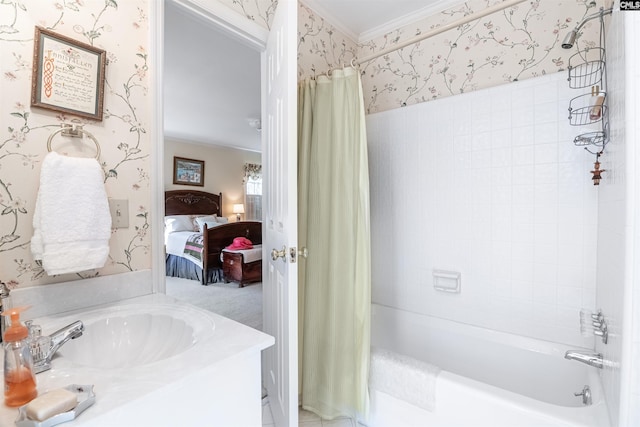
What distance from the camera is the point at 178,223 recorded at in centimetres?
539

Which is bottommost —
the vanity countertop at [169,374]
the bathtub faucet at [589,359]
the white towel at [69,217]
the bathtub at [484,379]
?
the bathtub at [484,379]

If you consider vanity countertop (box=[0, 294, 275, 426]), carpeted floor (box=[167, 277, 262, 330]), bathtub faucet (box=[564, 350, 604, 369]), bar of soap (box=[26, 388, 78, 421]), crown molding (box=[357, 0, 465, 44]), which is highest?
crown molding (box=[357, 0, 465, 44])

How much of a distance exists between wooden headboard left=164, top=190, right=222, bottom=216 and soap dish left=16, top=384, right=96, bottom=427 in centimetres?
543

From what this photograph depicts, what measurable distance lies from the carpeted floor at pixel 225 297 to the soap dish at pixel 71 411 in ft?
8.12

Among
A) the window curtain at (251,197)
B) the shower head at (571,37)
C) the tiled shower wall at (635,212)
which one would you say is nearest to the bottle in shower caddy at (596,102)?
the shower head at (571,37)

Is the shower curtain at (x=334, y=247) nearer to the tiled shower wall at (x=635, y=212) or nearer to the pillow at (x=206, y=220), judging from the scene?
the tiled shower wall at (x=635, y=212)

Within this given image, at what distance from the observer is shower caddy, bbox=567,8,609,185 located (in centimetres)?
140

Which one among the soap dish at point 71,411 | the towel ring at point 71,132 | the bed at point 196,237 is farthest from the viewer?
the bed at point 196,237

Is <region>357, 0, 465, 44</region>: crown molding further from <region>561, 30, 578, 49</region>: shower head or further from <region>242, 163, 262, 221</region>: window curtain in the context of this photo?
<region>242, 163, 262, 221</region>: window curtain

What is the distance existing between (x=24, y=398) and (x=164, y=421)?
25 cm

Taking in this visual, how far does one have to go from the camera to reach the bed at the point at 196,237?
4.49 metres

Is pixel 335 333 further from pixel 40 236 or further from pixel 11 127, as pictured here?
pixel 11 127

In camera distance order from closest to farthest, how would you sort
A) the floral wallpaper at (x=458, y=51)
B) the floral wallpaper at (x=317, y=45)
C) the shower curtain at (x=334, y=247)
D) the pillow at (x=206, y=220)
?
the shower curtain at (x=334, y=247) → the floral wallpaper at (x=458, y=51) → the floral wallpaper at (x=317, y=45) → the pillow at (x=206, y=220)

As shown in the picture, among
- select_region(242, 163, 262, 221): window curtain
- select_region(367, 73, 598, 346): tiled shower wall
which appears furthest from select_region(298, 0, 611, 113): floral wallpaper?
select_region(242, 163, 262, 221): window curtain
